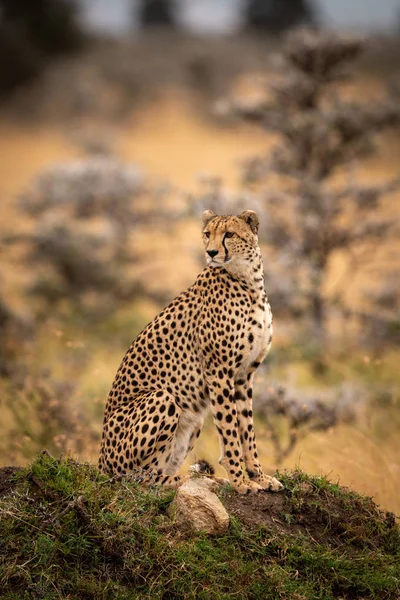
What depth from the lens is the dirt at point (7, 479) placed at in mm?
3610

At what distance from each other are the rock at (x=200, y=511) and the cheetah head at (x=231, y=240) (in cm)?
116

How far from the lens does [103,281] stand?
11023mm

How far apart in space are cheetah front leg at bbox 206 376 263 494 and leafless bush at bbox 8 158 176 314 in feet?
21.1

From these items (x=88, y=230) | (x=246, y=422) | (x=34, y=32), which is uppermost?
(x=34, y=32)

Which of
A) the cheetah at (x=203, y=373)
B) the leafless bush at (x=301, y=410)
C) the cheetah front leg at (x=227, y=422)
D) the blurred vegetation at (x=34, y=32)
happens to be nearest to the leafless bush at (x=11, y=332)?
the leafless bush at (x=301, y=410)

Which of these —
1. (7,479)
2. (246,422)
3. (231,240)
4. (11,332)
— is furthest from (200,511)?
(11,332)

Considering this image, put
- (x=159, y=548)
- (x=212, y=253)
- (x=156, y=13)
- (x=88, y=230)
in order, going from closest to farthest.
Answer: (x=159, y=548)
(x=212, y=253)
(x=88, y=230)
(x=156, y=13)

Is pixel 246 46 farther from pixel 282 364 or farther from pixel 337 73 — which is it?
pixel 282 364

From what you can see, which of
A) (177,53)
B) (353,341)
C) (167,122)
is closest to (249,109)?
(353,341)

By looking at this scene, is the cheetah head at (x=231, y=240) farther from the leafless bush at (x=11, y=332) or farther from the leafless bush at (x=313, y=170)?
the leafless bush at (x=313, y=170)

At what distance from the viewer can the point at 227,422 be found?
3949 mm

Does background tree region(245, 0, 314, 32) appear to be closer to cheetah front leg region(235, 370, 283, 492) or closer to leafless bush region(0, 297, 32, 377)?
leafless bush region(0, 297, 32, 377)

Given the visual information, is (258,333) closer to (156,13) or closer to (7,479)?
(7,479)

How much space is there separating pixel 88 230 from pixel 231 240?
28.2 feet
